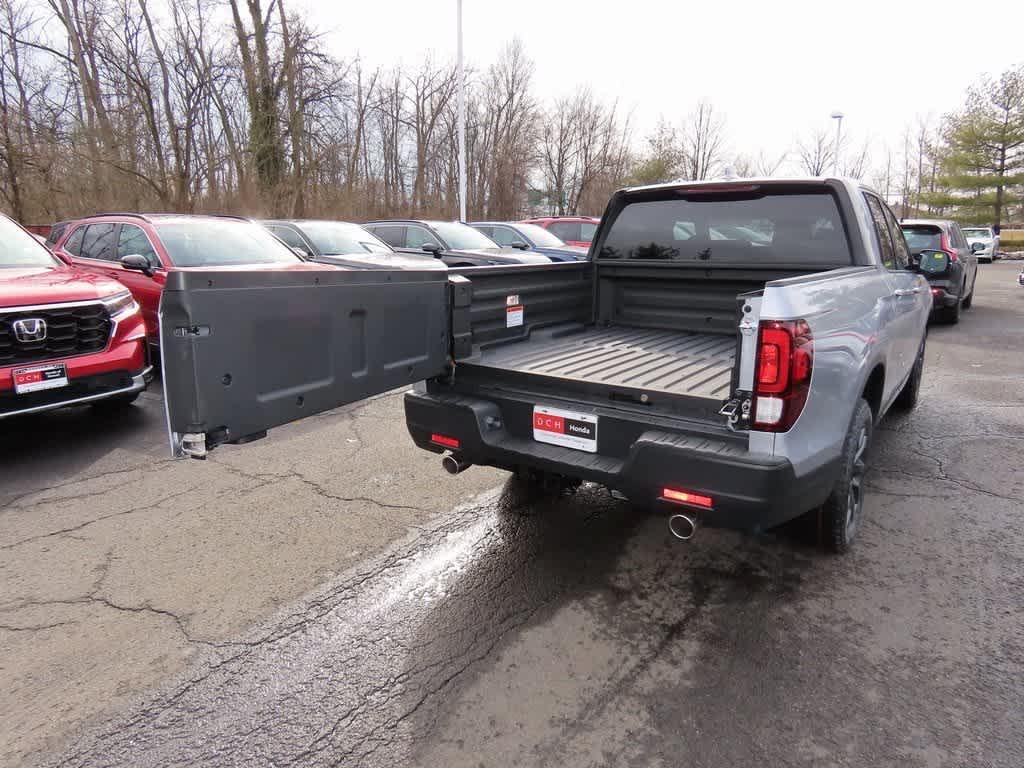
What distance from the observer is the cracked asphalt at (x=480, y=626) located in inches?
88.3

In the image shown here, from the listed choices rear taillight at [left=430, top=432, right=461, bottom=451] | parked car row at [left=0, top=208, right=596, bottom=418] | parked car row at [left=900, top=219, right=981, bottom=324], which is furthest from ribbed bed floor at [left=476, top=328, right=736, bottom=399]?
parked car row at [left=900, top=219, right=981, bottom=324]

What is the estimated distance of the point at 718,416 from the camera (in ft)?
8.75

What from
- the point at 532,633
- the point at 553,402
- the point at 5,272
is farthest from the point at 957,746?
the point at 5,272

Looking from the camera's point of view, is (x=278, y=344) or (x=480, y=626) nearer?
(x=278, y=344)

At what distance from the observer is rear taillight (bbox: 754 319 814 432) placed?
2.40 m

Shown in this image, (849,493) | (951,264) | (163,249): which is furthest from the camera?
(951,264)

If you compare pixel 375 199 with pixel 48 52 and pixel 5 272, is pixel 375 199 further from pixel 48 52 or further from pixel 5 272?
pixel 5 272

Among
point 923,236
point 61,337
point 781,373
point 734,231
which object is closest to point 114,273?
point 61,337

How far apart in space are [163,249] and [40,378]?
2685 mm

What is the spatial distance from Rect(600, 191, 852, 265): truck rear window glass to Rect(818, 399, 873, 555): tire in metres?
1.14

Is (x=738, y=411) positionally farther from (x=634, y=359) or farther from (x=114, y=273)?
(x=114, y=273)

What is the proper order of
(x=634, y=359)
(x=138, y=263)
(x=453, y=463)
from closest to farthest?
(x=453, y=463), (x=634, y=359), (x=138, y=263)

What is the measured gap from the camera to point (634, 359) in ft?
12.0

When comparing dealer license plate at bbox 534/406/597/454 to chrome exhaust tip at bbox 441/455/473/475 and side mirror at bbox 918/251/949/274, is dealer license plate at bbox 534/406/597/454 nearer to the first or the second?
chrome exhaust tip at bbox 441/455/473/475
